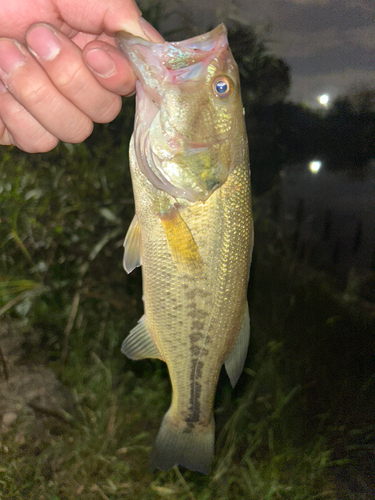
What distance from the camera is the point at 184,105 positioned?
0.75 metres

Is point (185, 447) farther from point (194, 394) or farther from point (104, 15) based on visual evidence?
point (104, 15)

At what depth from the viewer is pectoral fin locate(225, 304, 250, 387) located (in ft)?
3.20

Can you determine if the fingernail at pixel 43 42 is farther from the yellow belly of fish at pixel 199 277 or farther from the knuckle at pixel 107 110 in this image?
the yellow belly of fish at pixel 199 277

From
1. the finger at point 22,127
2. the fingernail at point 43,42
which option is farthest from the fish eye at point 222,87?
the finger at point 22,127

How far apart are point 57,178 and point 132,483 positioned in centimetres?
225

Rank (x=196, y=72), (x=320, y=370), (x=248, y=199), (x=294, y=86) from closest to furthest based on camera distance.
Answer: (x=196, y=72)
(x=248, y=199)
(x=294, y=86)
(x=320, y=370)

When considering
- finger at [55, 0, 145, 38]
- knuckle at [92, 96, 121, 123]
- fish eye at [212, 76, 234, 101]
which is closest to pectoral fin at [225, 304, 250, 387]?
fish eye at [212, 76, 234, 101]

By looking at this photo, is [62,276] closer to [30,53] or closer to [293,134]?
[30,53]

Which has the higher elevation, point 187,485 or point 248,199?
point 248,199

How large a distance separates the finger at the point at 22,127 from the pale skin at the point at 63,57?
0.05 m

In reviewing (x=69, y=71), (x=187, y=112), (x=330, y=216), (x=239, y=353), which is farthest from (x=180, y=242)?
(x=330, y=216)

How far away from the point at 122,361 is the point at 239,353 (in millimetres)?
1569

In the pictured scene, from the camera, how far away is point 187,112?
0.76m

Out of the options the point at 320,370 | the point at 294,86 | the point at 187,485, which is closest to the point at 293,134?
the point at 294,86
